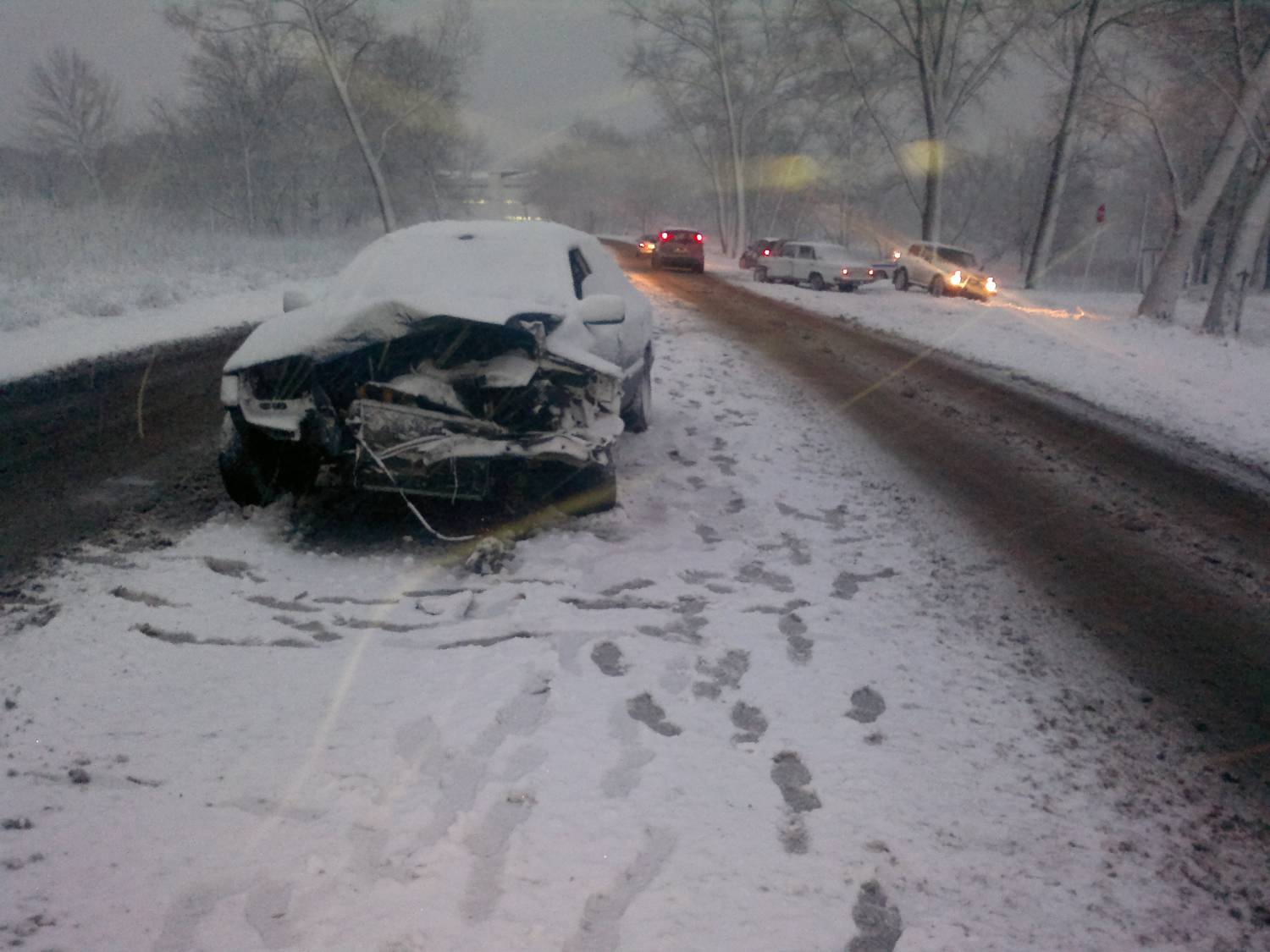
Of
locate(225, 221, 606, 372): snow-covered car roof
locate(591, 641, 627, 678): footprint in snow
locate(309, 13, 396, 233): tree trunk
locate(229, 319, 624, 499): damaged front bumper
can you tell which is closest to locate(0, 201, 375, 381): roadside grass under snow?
locate(309, 13, 396, 233): tree trunk

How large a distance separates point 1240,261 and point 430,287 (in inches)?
683

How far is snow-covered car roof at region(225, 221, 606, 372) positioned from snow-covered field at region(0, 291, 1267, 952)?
1.09 m

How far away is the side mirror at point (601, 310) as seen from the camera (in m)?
4.79

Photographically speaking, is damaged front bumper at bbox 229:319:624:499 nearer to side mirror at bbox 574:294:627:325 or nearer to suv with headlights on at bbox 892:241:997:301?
side mirror at bbox 574:294:627:325

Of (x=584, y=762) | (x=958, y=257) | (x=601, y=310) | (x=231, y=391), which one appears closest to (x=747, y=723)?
(x=584, y=762)

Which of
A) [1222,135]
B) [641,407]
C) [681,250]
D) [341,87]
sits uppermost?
[341,87]

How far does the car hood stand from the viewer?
4.09 meters

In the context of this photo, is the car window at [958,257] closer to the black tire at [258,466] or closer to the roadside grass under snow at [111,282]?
the roadside grass under snow at [111,282]

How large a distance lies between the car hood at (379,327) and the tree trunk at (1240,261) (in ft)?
55.1

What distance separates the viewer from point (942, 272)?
971 inches

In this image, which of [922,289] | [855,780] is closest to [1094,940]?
[855,780]

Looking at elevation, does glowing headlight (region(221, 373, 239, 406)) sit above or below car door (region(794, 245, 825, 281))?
below

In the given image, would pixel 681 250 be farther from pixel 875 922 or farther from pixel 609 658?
pixel 875 922

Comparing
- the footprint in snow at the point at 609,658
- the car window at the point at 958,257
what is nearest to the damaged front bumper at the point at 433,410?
the footprint in snow at the point at 609,658
